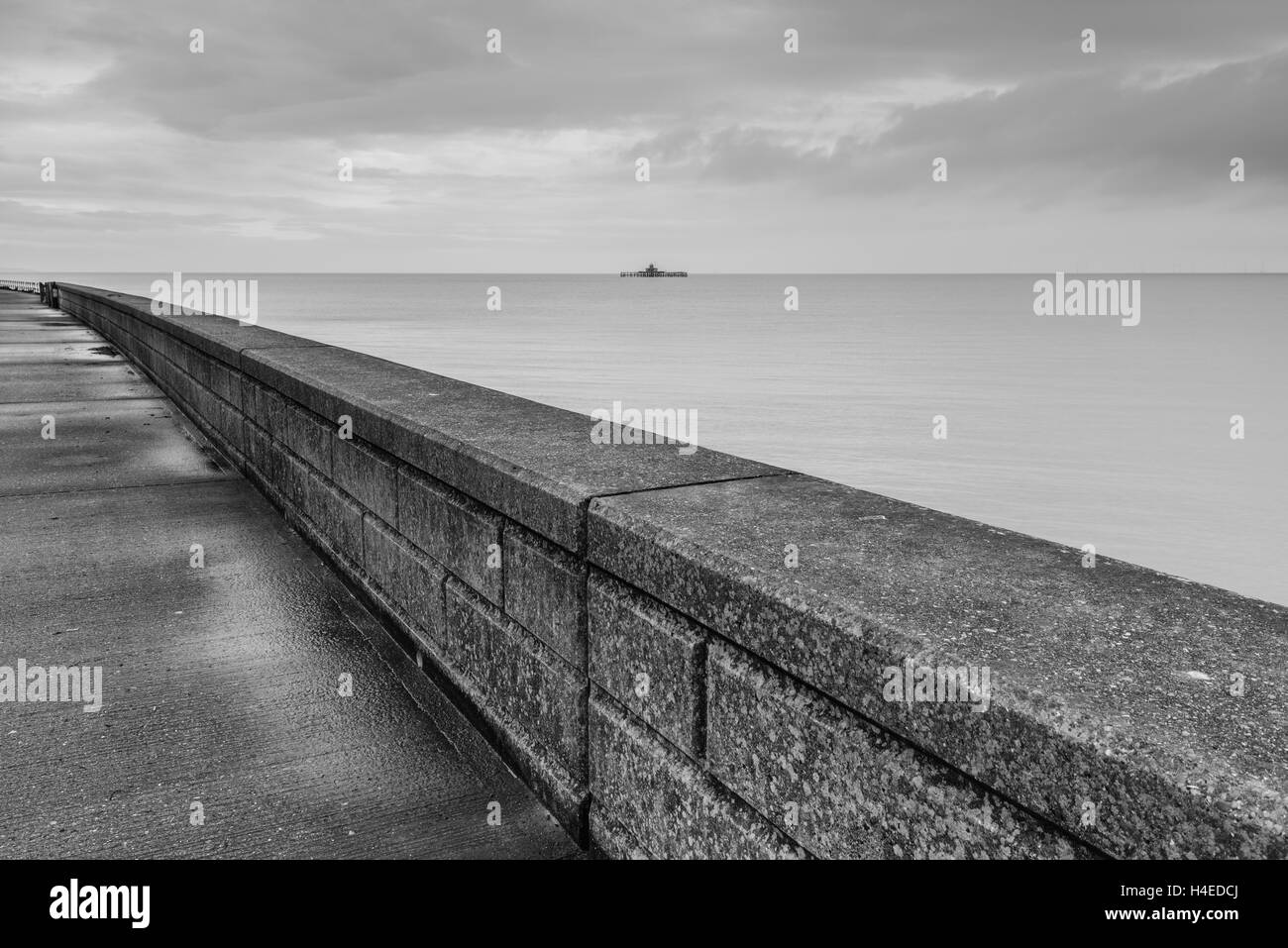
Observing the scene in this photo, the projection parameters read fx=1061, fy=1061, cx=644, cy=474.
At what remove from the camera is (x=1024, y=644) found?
1.83 m

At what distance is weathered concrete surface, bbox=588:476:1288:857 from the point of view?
4.63ft

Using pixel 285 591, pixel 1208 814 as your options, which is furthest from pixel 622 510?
pixel 285 591

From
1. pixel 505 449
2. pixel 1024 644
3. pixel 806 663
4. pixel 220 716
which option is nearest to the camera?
pixel 1024 644

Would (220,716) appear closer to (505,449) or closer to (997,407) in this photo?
(505,449)

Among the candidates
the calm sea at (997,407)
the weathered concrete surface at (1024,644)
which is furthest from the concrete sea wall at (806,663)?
the calm sea at (997,407)

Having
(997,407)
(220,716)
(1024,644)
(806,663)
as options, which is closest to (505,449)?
(220,716)

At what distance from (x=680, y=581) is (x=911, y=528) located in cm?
66

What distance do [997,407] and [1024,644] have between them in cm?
3589

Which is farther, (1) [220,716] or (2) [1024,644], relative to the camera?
(1) [220,716]

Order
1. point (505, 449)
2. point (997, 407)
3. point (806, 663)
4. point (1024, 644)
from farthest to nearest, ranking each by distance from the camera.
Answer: point (997, 407)
point (505, 449)
point (806, 663)
point (1024, 644)

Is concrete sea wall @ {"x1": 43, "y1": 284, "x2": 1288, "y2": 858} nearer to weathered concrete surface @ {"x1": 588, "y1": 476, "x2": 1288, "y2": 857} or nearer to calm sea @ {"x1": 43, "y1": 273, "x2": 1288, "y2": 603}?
weathered concrete surface @ {"x1": 588, "y1": 476, "x2": 1288, "y2": 857}

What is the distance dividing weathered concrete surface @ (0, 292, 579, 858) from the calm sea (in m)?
12.1

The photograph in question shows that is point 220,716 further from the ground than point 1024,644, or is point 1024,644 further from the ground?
point 1024,644

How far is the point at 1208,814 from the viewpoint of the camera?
134 cm
